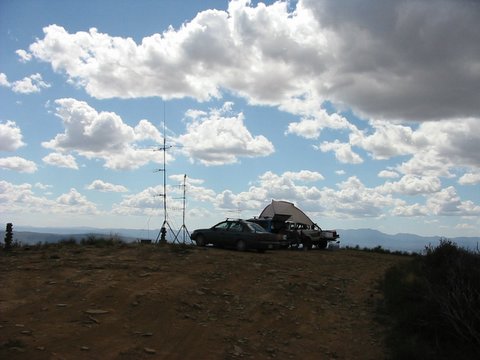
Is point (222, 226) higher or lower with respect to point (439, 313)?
higher

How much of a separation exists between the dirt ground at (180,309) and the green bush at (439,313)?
466 mm

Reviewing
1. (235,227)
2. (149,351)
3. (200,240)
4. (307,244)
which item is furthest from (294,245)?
(149,351)

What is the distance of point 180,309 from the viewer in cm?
1021

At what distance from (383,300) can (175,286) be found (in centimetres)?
488

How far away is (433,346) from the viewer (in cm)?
880

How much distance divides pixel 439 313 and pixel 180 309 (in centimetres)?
505

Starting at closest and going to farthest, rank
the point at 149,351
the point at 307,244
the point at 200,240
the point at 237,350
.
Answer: the point at 149,351
the point at 237,350
the point at 200,240
the point at 307,244

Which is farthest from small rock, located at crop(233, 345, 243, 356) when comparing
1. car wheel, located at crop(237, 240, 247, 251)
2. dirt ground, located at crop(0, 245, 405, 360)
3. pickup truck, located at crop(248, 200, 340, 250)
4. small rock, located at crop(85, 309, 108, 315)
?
pickup truck, located at crop(248, 200, 340, 250)

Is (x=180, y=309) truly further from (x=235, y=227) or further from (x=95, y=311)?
(x=235, y=227)

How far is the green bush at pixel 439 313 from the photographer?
8.58 metres

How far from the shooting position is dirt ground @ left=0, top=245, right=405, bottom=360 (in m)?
8.28

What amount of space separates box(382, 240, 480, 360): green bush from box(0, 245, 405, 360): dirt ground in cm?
47

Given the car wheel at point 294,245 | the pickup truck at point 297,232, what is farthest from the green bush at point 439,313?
the car wheel at point 294,245

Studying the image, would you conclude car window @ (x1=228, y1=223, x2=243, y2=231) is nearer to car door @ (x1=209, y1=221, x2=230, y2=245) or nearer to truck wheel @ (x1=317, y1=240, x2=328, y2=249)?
car door @ (x1=209, y1=221, x2=230, y2=245)
